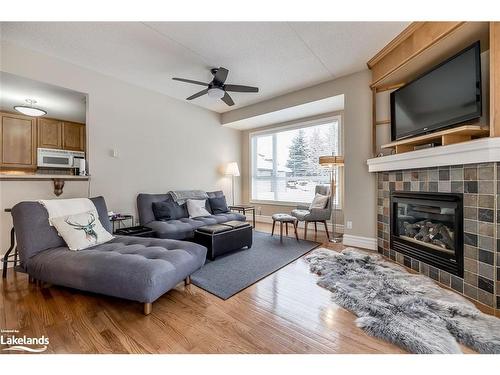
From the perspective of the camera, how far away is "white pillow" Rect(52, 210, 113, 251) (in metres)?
2.15

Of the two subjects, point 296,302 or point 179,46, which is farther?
point 179,46

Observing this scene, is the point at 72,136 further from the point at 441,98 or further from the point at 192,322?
the point at 441,98

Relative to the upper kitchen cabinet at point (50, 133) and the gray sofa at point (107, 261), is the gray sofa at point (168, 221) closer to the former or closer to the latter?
the gray sofa at point (107, 261)

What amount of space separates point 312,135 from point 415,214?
2768 millimetres

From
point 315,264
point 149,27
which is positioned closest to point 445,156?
point 315,264

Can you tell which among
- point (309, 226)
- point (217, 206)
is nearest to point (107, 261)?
point (217, 206)

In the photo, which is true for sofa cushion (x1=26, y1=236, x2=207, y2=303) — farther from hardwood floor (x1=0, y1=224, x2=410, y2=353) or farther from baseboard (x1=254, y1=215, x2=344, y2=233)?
baseboard (x1=254, y1=215, x2=344, y2=233)

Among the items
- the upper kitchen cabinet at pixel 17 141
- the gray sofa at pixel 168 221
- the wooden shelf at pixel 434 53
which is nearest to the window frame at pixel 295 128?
the wooden shelf at pixel 434 53

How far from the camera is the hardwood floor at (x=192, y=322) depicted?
1355 mm

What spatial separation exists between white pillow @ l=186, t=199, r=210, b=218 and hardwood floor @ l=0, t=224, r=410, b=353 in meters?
1.95

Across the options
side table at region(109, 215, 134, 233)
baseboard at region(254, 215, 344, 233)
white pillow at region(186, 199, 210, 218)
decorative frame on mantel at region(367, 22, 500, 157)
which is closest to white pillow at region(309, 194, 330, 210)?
baseboard at region(254, 215, 344, 233)

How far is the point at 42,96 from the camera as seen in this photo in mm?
3609

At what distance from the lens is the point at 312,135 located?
491cm
